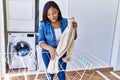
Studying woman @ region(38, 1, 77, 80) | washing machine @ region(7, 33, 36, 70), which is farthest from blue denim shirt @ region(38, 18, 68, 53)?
washing machine @ region(7, 33, 36, 70)

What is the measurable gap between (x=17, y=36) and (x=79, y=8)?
109 centimetres

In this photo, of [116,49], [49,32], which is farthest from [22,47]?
[116,49]

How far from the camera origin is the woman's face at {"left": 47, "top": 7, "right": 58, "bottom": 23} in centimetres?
180

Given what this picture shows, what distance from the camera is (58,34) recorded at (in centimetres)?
185

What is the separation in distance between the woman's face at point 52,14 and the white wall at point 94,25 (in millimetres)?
1047

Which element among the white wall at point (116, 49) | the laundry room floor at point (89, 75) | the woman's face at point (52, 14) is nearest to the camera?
the woman's face at point (52, 14)

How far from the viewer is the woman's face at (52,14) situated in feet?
5.90

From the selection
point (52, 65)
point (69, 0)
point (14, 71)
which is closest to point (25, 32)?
point (14, 71)

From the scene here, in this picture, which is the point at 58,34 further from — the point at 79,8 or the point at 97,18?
the point at 97,18

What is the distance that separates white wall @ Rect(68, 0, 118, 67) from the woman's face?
1047 millimetres

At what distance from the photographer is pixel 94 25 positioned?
304 centimetres

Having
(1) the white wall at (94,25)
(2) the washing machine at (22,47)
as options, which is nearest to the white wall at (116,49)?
(1) the white wall at (94,25)

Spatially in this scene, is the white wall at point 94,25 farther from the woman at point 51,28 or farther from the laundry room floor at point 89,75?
the woman at point 51,28

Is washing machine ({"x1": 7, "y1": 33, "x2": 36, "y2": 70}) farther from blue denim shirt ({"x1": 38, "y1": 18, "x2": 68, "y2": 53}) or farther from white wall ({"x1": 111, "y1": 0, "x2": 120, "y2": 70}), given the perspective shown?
white wall ({"x1": 111, "y1": 0, "x2": 120, "y2": 70})
